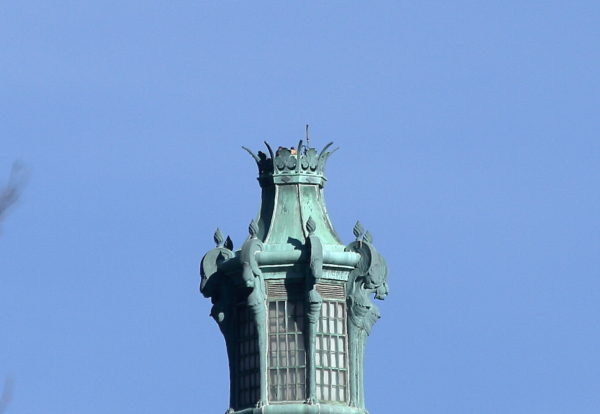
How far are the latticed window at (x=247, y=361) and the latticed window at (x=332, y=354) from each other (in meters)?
1.78

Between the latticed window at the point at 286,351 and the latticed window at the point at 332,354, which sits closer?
the latticed window at the point at 286,351

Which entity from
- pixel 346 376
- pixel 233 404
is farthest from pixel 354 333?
pixel 233 404

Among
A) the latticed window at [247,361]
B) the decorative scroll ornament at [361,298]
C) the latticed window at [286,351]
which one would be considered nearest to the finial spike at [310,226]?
the decorative scroll ornament at [361,298]

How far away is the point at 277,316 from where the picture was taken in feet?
150

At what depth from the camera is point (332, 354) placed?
4562 centimetres

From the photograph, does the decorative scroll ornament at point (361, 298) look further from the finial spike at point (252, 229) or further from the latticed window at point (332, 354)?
the finial spike at point (252, 229)

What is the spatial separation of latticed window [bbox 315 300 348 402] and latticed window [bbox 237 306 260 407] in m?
1.78

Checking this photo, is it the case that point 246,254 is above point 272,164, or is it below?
below

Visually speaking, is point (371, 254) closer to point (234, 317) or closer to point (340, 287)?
point (340, 287)

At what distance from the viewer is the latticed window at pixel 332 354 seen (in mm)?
45250

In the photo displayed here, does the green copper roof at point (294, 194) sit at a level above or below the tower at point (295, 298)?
above

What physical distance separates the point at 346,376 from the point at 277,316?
257 cm

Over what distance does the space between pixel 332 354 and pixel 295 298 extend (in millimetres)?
1893

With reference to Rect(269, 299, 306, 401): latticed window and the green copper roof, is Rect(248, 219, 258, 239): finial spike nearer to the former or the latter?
the green copper roof
